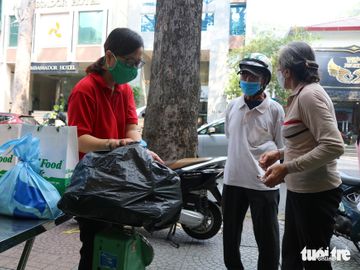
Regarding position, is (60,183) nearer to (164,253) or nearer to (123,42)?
(123,42)

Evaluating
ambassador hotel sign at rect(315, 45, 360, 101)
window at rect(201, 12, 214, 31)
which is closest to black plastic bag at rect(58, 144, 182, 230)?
ambassador hotel sign at rect(315, 45, 360, 101)

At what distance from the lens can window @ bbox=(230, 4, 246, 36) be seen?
24.1m

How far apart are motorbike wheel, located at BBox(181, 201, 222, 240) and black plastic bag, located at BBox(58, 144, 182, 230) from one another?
8.67ft

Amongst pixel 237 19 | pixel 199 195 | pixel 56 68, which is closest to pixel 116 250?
pixel 199 195

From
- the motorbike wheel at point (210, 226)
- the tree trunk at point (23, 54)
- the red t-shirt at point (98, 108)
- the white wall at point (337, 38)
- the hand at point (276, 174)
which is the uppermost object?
the white wall at point (337, 38)

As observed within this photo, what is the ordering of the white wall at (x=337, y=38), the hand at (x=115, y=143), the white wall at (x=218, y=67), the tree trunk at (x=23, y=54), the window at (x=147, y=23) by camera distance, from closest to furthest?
1. the hand at (x=115, y=143)
2. the tree trunk at (x=23, y=54)
3. the white wall at (x=337, y=38)
4. the white wall at (x=218, y=67)
5. the window at (x=147, y=23)

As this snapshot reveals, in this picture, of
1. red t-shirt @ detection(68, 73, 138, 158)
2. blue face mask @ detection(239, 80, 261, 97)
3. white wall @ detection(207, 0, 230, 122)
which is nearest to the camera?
red t-shirt @ detection(68, 73, 138, 158)

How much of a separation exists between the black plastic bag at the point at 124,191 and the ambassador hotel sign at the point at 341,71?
21314 mm

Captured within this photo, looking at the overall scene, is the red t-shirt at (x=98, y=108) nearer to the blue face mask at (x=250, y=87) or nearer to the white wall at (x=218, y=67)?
the blue face mask at (x=250, y=87)

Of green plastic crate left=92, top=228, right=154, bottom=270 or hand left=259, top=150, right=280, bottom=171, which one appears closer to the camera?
green plastic crate left=92, top=228, right=154, bottom=270

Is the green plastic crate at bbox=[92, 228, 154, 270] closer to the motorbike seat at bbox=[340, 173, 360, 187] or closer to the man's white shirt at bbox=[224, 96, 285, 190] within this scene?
the man's white shirt at bbox=[224, 96, 285, 190]

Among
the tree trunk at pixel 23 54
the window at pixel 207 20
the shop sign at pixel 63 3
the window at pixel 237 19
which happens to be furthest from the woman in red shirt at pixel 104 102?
the shop sign at pixel 63 3

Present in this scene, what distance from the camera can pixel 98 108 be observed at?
87.0 inches

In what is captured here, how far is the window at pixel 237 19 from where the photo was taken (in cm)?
2412
